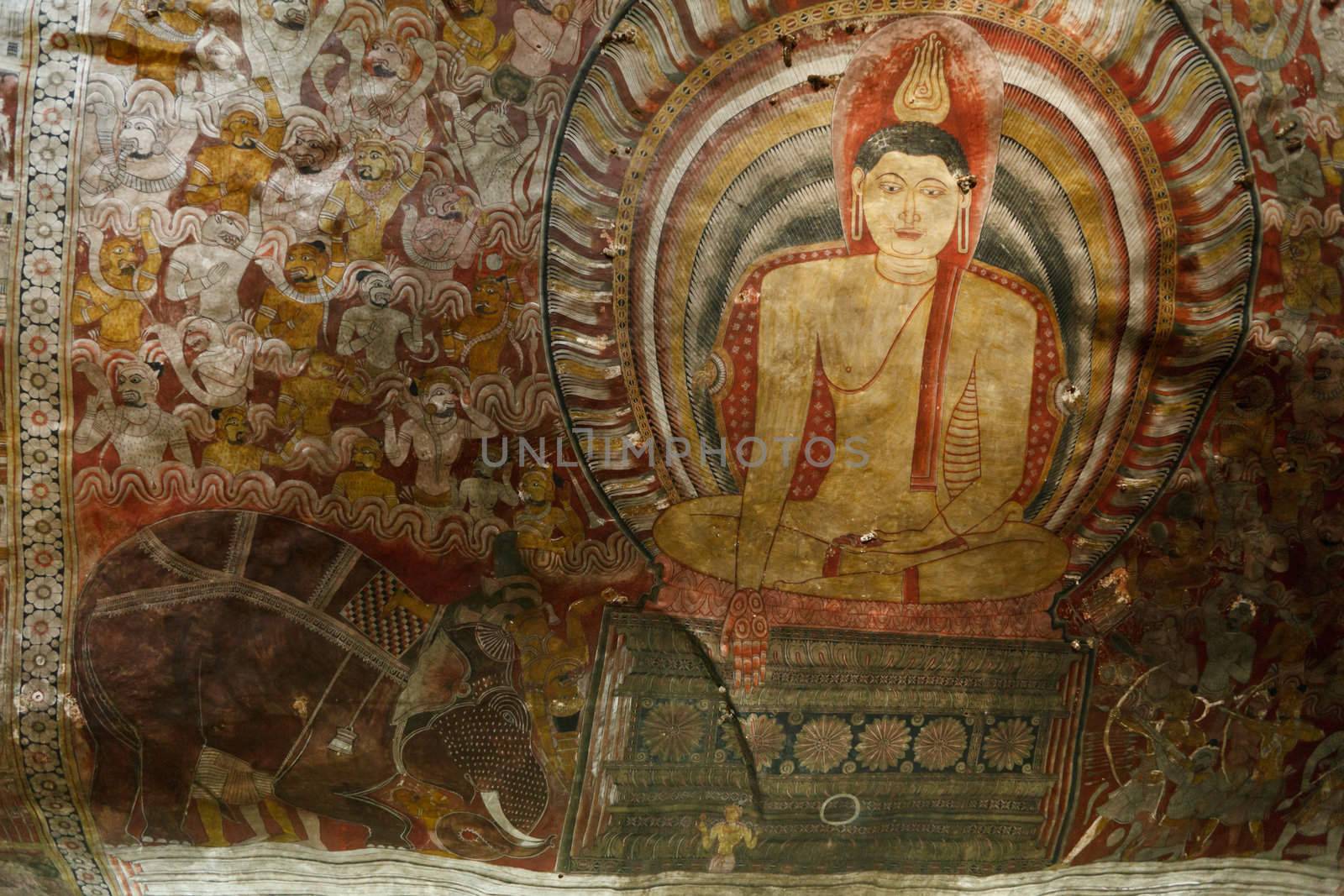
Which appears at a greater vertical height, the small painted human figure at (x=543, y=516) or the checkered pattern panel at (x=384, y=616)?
the small painted human figure at (x=543, y=516)

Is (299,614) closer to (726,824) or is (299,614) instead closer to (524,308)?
(524,308)

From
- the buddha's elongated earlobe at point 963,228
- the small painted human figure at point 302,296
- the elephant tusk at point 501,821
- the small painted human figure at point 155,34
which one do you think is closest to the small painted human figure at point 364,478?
the small painted human figure at point 302,296

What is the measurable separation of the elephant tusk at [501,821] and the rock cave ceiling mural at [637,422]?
0.01 m

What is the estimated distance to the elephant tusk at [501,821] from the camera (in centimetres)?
462

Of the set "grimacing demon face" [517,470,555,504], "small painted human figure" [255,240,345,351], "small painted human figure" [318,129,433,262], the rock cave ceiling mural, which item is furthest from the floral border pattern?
"grimacing demon face" [517,470,555,504]

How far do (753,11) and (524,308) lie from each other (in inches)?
54.4

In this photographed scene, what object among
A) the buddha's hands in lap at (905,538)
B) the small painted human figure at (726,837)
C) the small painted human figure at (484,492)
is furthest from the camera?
the small painted human figure at (726,837)

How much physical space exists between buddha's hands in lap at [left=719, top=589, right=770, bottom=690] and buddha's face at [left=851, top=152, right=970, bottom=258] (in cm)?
151

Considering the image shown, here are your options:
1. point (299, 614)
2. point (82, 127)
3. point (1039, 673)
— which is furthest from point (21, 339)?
point (1039, 673)

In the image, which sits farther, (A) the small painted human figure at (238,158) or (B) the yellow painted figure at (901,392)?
(B) the yellow painted figure at (901,392)

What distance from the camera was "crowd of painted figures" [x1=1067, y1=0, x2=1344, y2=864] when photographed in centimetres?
468

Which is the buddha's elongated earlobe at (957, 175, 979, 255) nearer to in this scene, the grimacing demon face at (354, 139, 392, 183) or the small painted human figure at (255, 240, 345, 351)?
the grimacing demon face at (354, 139, 392, 183)

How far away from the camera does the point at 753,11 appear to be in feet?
13.9

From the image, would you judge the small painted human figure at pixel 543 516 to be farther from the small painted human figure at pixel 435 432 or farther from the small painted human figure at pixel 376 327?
the small painted human figure at pixel 376 327
